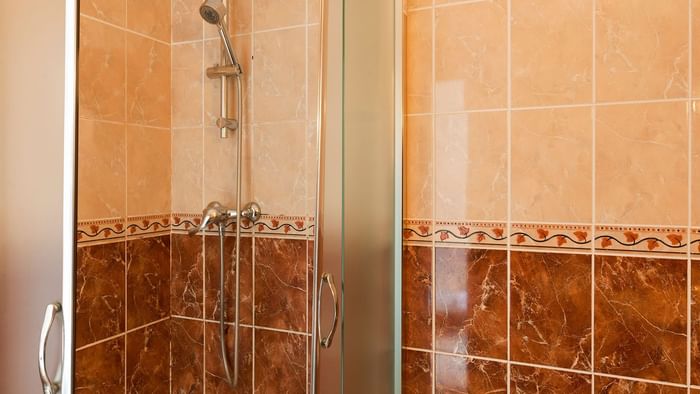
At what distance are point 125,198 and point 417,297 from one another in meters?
0.83

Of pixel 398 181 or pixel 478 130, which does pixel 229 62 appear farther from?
pixel 478 130

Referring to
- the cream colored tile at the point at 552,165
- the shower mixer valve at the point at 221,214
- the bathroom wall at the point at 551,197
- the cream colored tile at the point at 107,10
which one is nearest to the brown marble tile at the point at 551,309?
the bathroom wall at the point at 551,197

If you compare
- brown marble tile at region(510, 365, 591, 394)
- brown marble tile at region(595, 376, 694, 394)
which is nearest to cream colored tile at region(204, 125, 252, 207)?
brown marble tile at region(510, 365, 591, 394)

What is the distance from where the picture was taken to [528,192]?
1372mm

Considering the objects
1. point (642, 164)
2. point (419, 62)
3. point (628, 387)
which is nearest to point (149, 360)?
point (419, 62)

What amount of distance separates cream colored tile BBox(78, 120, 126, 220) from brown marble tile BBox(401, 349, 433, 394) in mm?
880

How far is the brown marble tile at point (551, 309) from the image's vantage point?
132 cm

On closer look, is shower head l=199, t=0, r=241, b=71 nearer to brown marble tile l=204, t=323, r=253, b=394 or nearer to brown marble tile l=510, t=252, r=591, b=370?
brown marble tile l=204, t=323, r=253, b=394

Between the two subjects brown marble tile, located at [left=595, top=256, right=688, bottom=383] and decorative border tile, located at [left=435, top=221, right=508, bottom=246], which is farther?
decorative border tile, located at [left=435, top=221, right=508, bottom=246]

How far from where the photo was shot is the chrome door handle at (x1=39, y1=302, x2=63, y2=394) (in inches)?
33.0

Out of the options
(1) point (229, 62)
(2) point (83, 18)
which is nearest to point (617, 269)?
(1) point (229, 62)

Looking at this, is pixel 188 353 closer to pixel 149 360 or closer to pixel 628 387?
pixel 149 360

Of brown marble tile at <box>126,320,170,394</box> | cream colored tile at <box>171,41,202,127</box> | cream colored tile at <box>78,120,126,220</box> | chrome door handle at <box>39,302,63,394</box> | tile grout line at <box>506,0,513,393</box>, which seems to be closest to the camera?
chrome door handle at <box>39,302,63,394</box>

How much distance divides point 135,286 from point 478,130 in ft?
3.16
